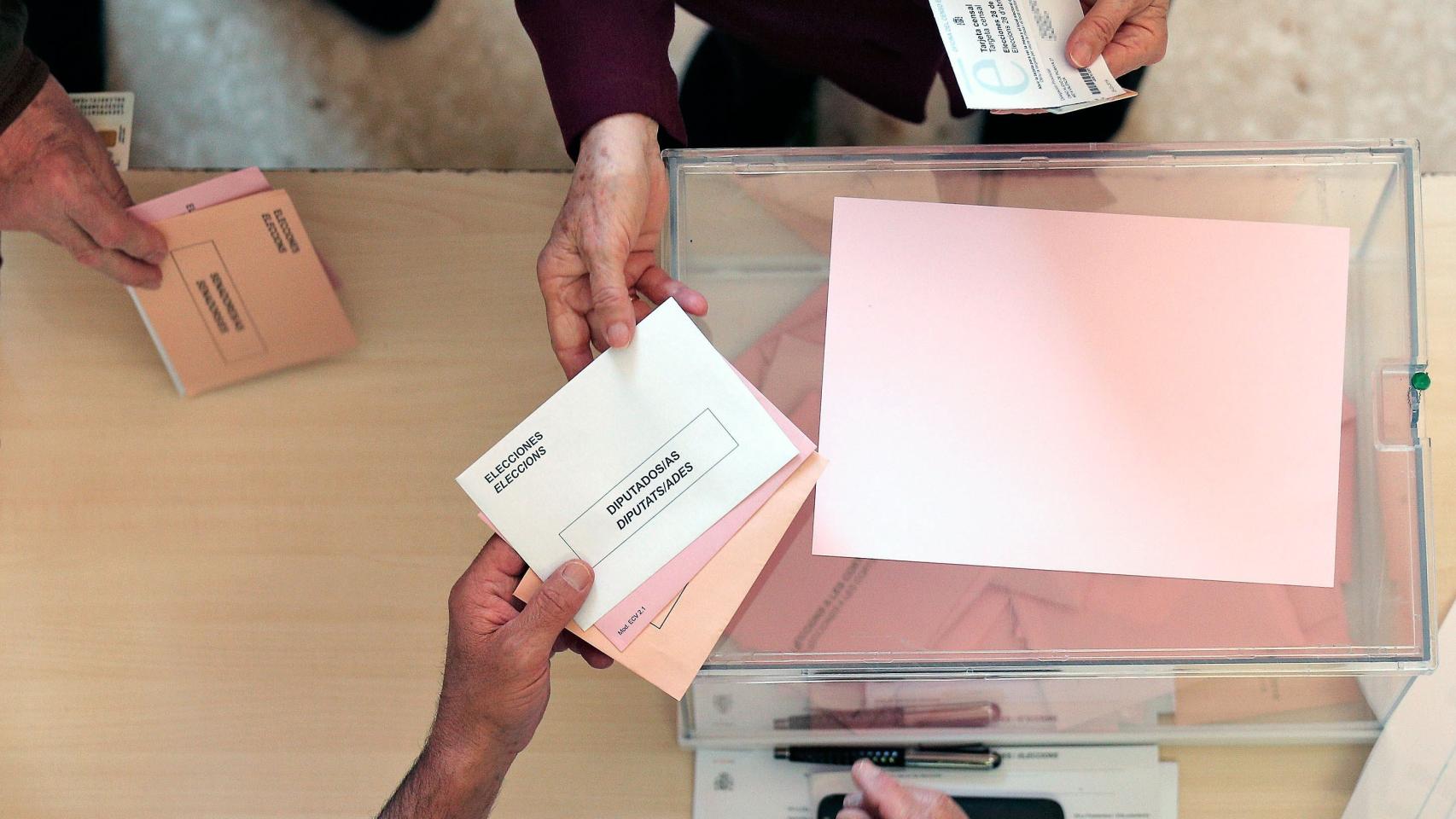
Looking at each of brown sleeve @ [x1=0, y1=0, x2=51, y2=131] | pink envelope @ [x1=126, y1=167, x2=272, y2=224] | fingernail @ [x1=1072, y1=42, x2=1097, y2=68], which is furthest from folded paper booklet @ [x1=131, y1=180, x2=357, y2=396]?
fingernail @ [x1=1072, y1=42, x2=1097, y2=68]

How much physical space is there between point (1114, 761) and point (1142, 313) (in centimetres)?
38

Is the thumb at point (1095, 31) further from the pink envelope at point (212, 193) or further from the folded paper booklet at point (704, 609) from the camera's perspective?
the pink envelope at point (212, 193)

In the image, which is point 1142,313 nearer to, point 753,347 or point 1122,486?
point 1122,486

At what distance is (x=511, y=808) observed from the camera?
2.79 ft

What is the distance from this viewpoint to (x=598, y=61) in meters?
0.79

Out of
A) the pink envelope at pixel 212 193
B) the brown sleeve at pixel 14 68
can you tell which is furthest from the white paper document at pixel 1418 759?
the brown sleeve at pixel 14 68

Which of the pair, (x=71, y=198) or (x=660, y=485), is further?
(x=71, y=198)

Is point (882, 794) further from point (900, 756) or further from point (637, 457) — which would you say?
point (637, 457)

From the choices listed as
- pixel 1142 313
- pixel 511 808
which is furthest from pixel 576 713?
pixel 1142 313

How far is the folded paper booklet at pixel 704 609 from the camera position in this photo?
0.68 metres

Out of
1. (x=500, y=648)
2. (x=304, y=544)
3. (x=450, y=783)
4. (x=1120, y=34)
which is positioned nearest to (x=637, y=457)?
(x=500, y=648)

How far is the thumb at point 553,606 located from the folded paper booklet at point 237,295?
38cm

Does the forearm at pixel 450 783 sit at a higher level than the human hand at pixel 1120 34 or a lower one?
lower

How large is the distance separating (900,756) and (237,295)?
717 mm
